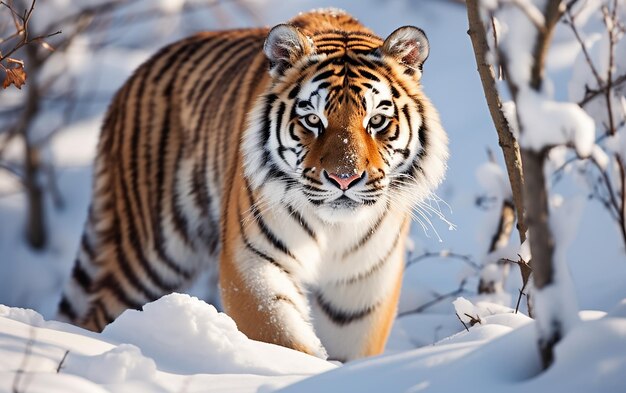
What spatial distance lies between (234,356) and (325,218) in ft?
3.25

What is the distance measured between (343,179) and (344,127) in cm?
18

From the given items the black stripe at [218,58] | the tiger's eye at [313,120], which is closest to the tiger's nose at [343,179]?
the tiger's eye at [313,120]

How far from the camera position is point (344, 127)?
321 cm

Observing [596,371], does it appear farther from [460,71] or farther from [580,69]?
[460,71]

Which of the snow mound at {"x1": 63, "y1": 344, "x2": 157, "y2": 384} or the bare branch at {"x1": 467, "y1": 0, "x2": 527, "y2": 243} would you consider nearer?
the snow mound at {"x1": 63, "y1": 344, "x2": 157, "y2": 384}

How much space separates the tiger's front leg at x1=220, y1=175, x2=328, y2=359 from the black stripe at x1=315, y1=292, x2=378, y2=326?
10.0 inches

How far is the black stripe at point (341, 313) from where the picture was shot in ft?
12.2

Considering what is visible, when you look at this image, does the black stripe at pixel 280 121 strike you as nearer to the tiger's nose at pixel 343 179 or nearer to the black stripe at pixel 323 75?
the black stripe at pixel 323 75

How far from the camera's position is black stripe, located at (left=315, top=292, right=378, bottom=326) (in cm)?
372

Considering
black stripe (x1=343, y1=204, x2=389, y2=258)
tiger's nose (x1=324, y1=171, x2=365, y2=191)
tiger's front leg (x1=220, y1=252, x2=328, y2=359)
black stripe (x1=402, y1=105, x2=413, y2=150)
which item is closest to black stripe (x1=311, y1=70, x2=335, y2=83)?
black stripe (x1=402, y1=105, x2=413, y2=150)

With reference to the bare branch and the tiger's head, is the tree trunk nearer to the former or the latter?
the tiger's head

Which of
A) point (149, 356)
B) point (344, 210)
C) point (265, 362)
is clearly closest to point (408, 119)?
point (344, 210)

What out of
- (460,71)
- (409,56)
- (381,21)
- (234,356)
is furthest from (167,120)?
(381,21)

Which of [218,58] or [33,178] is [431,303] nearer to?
[218,58]
